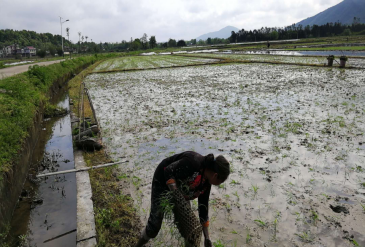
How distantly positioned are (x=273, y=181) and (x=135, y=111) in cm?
703

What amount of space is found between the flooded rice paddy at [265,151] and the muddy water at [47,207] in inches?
44.5

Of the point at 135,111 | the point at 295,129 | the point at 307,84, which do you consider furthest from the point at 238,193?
the point at 307,84

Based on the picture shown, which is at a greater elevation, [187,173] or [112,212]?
[187,173]

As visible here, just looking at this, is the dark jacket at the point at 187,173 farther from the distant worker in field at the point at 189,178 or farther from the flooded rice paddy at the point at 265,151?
the flooded rice paddy at the point at 265,151

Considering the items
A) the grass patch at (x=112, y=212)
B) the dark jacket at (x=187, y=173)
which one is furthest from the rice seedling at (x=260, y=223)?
the grass patch at (x=112, y=212)

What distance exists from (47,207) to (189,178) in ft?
11.5

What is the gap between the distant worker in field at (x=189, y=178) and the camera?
2.34 meters

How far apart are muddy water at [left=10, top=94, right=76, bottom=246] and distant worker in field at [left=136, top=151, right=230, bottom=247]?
1.95 metres

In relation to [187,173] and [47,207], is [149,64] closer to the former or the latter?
[47,207]

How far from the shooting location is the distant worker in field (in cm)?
234

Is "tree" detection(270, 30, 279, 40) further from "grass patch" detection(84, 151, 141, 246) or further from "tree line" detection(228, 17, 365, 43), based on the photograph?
"grass patch" detection(84, 151, 141, 246)

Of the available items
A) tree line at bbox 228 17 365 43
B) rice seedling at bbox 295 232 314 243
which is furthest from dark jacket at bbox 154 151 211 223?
tree line at bbox 228 17 365 43

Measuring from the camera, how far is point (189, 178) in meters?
2.53

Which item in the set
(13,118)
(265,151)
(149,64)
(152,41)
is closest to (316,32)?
(152,41)
